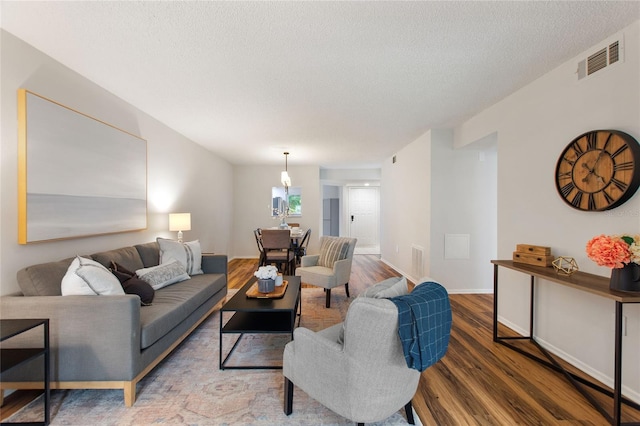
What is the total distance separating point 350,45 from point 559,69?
6.24 ft

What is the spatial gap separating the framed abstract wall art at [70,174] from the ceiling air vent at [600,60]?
429cm

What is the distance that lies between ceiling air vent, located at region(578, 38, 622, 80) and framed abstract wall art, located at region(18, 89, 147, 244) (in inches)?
169

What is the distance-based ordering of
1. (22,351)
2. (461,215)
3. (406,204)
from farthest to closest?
(406,204), (461,215), (22,351)

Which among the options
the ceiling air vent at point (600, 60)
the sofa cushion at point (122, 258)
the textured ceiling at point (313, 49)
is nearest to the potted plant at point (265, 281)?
the sofa cushion at point (122, 258)

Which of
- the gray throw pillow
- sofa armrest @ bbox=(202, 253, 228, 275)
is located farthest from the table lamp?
the gray throw pillow

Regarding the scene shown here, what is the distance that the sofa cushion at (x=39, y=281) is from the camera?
184 centimetres

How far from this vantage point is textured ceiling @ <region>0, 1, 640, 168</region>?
65.5 inches

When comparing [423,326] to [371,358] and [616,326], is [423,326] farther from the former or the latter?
[616,326]

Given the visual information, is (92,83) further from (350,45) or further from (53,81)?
(350,45)

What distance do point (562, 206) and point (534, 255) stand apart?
19.2 inches

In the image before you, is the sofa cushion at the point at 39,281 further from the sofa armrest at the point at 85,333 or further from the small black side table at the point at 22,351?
the small black side table at the point at 22,351

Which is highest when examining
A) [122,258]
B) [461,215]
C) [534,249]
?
[461,215]

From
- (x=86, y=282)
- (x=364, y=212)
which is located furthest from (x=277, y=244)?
(x=364, y=212)

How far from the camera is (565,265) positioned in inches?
89.0
